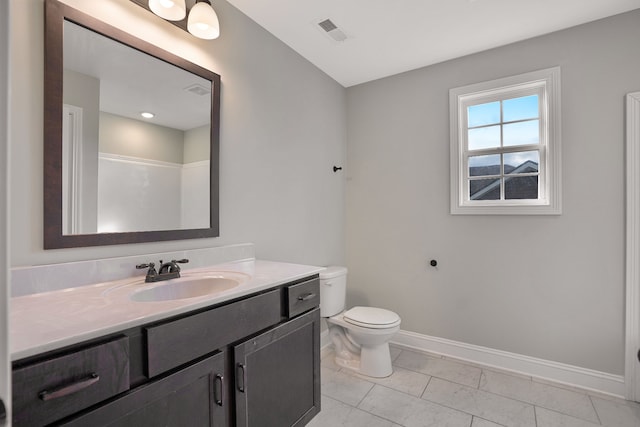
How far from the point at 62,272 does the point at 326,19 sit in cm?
203

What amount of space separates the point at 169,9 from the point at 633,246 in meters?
3.00

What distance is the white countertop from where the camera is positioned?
749 mm

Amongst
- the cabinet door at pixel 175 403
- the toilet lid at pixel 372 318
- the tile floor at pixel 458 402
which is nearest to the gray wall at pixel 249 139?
the toilet lid at pixel 372 318

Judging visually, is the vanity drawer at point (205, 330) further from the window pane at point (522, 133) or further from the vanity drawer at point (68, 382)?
the window pane at point (522, 133)

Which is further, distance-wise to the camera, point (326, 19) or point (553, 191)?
point (553, 191)

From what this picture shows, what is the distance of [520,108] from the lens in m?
2.44

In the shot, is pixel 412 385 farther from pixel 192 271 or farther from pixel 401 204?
pixel 192 271

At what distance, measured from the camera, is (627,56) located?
2.03 m

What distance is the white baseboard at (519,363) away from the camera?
208 centimetres

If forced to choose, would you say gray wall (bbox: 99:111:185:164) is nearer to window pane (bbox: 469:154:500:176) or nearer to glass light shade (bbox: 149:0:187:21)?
glass light shade (bbox: 149:0:187:21)

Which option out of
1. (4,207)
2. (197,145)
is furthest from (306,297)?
(4,207)

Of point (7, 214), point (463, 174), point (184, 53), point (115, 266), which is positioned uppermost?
point (184, 53)

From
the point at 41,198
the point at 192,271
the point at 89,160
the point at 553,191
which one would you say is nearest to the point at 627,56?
the point at 553,191

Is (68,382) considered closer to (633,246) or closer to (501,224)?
(501,224)
